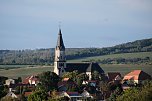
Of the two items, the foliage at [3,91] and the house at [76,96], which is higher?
the foliage at [3,91]

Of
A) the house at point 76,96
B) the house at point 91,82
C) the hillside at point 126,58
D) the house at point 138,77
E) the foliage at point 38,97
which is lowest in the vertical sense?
the house at point 76,96

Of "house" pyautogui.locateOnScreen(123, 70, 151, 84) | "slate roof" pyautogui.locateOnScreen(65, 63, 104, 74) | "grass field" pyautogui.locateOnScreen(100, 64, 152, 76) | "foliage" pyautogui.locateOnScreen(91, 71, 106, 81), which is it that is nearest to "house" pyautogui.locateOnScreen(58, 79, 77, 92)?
"foliage" pyautogui.locateOnScreen(91, 71, 106, 81)

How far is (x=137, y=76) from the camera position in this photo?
A: 101m

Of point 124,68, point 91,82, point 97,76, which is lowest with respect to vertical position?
point 91,82

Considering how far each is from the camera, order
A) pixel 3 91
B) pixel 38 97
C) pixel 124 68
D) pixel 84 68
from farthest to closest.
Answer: pixel 124 68 < pixel 84 68 < pixel 3 91 < pixel 38 97

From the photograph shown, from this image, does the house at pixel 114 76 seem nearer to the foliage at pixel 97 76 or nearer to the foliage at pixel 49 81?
the foliage at pixel 97 76

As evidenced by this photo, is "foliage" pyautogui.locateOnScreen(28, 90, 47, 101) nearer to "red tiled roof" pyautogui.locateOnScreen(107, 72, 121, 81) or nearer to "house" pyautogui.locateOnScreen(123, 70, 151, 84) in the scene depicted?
"house" pyautogui.locateOnScreen(123, 70, 151, 84)

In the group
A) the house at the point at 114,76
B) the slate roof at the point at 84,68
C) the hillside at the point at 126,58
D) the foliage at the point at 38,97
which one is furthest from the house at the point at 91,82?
the hillside at the point at 126,58

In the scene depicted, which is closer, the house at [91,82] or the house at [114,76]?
the house at [91,82]

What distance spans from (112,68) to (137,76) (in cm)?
2198

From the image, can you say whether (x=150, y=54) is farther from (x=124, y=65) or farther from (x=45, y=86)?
(x=45, y=86)

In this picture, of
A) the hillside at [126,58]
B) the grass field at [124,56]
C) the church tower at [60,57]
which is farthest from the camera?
the grass field at [124,56]

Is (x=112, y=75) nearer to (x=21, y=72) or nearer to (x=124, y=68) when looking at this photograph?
(x=124, y=68)

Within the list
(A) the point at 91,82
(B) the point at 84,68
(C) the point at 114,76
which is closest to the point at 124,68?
(B) the point at 84,68
